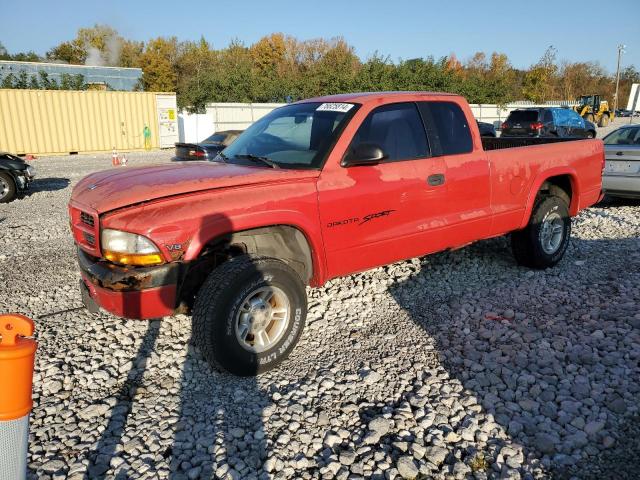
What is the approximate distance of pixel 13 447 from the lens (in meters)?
1.62

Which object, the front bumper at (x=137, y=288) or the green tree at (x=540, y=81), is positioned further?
the green tree at (x=540, y=81)

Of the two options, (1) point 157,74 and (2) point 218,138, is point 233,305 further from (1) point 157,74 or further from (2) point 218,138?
(1) point 157,74

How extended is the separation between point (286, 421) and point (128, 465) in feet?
3.00

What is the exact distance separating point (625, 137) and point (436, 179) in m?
7.70

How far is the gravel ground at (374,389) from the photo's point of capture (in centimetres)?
277

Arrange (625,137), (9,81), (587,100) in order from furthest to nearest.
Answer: (587,100)
(9,81)
(625,137)

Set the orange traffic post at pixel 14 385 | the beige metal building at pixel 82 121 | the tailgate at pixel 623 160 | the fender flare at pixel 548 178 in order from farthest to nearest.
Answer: the beige metal building at pixel 82 121
the tailgate at pixel 623 160
the fender flare at pixel 548 178
the orange traffic post at pixel 14 385

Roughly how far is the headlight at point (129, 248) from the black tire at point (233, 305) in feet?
1.32

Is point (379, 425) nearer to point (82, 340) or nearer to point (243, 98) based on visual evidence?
point (82, 340)

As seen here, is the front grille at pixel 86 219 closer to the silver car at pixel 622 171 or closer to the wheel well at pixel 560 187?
the wheel well at pixel 560 187

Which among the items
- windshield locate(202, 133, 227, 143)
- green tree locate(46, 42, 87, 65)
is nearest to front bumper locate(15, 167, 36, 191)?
windshield locate(202, 133, 227, 143)

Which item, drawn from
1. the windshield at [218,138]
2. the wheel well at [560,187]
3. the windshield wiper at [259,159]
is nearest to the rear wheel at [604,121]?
the windshield at [218,138]

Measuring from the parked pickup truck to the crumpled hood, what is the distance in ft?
0.05

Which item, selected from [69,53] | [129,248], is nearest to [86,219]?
[129,248]
